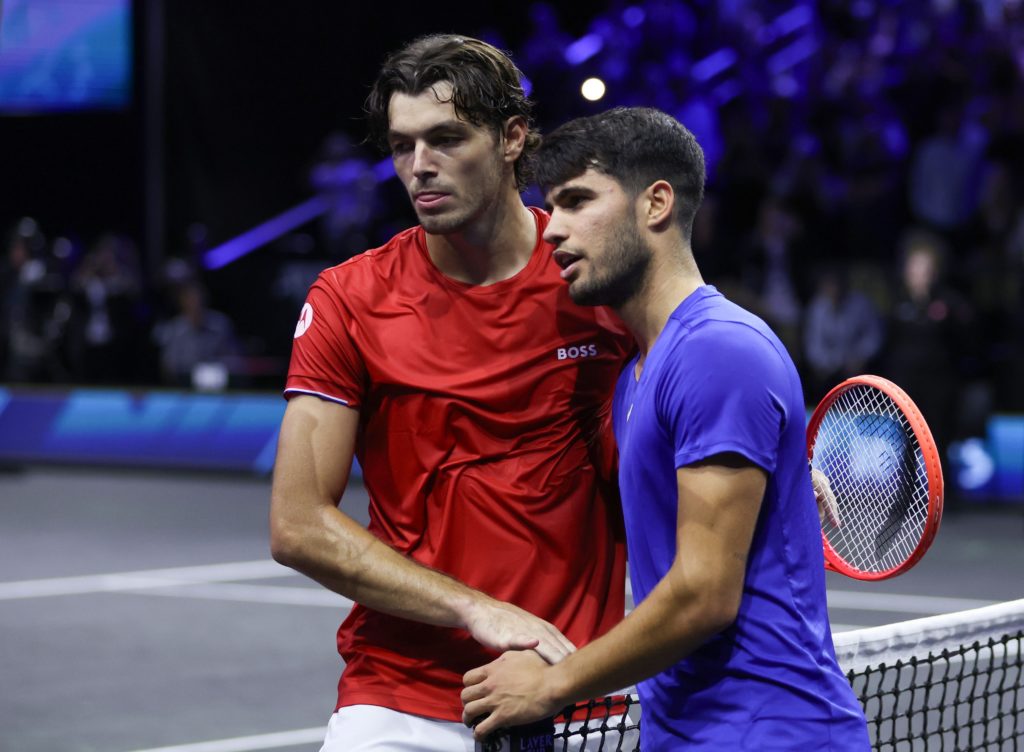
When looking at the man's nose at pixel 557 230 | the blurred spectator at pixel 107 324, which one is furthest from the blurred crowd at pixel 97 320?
the man's nose at pixel 557 230

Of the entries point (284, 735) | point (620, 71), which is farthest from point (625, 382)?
point (620, 71)

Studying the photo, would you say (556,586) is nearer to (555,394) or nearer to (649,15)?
(555,394)

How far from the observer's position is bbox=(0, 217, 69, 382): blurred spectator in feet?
63.1

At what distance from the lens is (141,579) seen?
11305 millimetres

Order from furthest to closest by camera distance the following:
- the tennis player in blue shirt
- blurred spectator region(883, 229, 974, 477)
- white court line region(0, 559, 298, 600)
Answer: blurred spectator region(883, 229, 974, 477)
white court line region(0, 559, 298, 600)
the tennis player in blue shirt

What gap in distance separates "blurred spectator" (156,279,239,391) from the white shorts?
14202mm

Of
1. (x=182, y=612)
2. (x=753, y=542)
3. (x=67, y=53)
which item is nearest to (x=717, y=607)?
(x=753, y=542)

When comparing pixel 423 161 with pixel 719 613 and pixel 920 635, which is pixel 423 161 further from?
pixel 920 635

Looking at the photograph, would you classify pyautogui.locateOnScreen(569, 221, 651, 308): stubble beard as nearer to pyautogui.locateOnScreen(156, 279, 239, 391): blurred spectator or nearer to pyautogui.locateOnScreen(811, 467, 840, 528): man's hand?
A: pyautogui.locateOnScreen(811, 467, 840, 528): man's hand

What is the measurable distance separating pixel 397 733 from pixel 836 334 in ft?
39.4

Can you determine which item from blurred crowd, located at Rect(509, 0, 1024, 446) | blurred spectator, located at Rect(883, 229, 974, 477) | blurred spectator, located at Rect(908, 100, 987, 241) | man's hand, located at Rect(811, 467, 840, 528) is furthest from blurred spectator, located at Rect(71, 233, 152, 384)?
man's hand, located at Rect(811, 467, 840, 528)

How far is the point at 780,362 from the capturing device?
271cm

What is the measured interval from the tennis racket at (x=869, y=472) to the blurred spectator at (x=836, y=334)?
11.0 meters

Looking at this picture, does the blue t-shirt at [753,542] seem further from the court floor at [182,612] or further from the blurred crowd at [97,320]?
the blurred crowd at [97,320]
